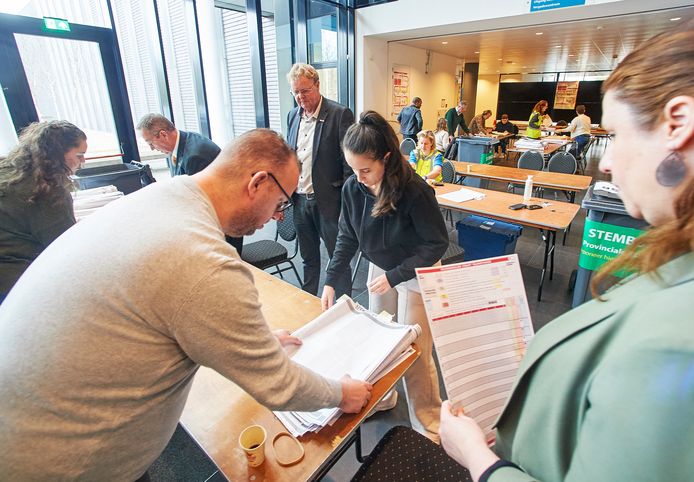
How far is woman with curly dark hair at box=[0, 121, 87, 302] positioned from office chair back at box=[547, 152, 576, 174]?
5.45 meters

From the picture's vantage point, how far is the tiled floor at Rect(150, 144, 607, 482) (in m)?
1.68

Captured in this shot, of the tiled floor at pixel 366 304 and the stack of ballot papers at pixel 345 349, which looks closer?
the stack of ballot papers at pixel 345 349

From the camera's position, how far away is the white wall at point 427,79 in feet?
26.7

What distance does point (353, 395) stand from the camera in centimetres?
97

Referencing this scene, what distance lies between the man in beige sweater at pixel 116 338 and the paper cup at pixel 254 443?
0.18m

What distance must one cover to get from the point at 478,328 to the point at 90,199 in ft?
9.67

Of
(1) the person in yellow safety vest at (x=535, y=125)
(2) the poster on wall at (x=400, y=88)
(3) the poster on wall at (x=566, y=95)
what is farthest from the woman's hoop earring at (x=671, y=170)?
(3) the poster on wall at (x=566, y=95)

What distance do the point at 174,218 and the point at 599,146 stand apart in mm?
16841

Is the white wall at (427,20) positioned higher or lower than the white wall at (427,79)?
higher

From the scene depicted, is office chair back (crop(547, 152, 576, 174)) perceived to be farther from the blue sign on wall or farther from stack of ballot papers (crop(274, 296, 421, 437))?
stack of ballot papers (crop(274, 296, 421, 437))

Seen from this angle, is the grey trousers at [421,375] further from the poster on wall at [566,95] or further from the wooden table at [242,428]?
the poster on wall at [566,95]

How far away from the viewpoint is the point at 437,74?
10234mm

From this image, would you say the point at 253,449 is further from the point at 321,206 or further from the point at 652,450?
the point at 321,206

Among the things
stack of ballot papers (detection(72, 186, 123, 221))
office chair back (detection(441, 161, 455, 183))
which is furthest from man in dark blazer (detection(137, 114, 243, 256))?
office chair back (detection(441, 161, 455, 183))
